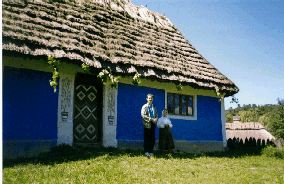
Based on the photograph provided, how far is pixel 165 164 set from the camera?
564 cm

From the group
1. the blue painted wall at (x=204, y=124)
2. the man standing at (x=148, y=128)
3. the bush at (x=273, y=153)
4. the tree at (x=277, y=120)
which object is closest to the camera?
the man standing at (x=148, y=128)

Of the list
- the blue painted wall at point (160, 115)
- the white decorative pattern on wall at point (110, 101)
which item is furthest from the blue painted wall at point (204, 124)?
the white decorative pattern on wall at point (110, 101)

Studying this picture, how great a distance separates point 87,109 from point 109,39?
231 centimetres

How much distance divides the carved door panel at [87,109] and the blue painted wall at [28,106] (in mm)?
840

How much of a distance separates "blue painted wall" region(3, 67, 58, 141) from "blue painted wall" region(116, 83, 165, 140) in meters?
1.94

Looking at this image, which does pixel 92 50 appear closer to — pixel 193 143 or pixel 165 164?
pixel 165 164

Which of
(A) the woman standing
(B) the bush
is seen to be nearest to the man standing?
(A) the woman standing

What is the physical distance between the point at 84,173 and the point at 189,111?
570 cm

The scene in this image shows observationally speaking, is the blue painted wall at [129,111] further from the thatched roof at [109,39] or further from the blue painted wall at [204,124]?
the blue painted wall at [204,124]

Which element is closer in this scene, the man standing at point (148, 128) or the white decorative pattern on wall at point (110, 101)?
the man standing at point (148, 128)

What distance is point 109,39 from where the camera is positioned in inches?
311

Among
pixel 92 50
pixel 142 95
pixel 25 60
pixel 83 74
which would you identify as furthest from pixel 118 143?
pixel 25 60

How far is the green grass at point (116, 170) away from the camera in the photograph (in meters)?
4.25

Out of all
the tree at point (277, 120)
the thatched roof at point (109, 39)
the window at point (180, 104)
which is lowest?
the tree at point (277, 120)
